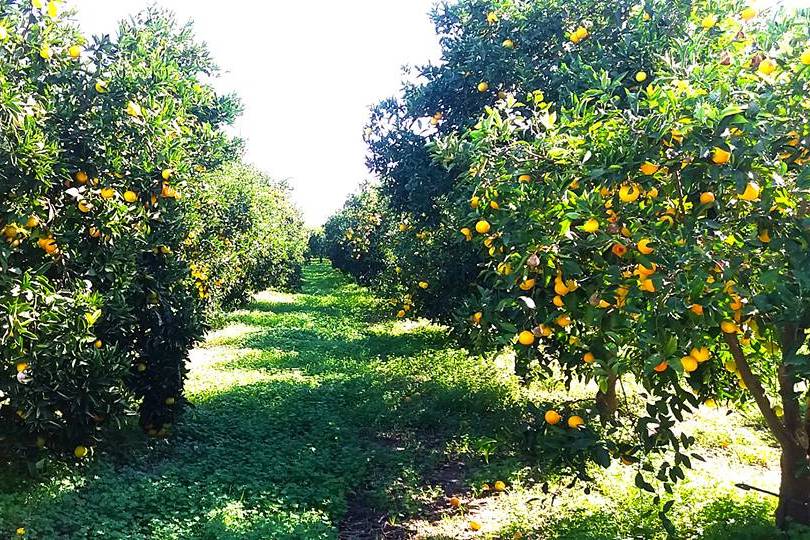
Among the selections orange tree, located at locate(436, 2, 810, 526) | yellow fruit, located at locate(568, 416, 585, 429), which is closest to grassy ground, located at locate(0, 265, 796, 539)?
yellow fruit, located at locate(568, 416, 585, 429)

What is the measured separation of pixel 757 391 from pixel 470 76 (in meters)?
4.73

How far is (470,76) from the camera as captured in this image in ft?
23.1

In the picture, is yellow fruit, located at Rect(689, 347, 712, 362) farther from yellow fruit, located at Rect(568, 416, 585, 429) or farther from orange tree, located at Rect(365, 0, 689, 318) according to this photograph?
orange tree, located at Rect(365, 0, 689, 318)

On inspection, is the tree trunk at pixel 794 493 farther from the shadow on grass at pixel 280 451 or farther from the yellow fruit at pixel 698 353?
the shadow on grass at pixel 280 451

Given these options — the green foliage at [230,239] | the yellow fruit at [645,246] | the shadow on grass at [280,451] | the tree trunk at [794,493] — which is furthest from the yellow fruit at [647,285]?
the green foliage at [230,239]

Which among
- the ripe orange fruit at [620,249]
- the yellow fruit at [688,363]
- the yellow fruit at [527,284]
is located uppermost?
the ripe orange fruit at [620,249]

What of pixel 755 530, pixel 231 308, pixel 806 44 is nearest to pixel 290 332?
pixel 231 308

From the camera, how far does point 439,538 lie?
4.33 metres

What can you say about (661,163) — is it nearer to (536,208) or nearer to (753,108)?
(753,108)

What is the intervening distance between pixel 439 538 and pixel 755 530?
1.99 metres

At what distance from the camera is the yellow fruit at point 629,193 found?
274 centimetres

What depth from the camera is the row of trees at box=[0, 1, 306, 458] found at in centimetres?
397

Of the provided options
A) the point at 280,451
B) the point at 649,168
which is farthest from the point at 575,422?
the point at 280,451

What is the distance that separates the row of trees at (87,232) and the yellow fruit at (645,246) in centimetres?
336
